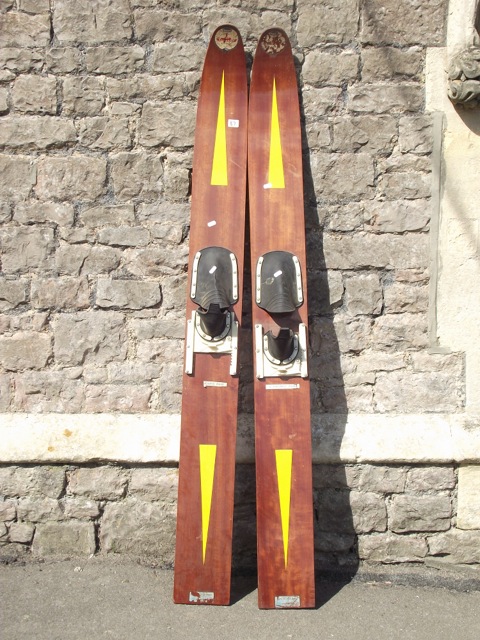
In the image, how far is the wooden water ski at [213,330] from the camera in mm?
2834

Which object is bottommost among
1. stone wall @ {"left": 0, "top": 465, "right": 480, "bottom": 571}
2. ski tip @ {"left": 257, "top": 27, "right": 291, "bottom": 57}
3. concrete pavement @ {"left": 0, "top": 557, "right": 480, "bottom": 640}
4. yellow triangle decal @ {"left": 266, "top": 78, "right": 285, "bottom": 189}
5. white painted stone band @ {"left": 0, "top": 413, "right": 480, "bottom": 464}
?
concrete pavement @ {"left": 0, "top": 557, "right": 480, "bottom": 640}

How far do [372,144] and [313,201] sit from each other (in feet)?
1.26

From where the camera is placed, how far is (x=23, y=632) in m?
2.60

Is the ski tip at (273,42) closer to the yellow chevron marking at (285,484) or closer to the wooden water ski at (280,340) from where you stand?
the wooden water ski at (280,340)

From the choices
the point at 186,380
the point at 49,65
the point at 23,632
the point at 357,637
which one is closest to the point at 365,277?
the point at 186,380

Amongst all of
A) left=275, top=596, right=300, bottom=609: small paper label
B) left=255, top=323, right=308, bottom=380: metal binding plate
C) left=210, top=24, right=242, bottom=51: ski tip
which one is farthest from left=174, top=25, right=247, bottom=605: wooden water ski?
left=275, top=596, right=300, bottom=609: small paper label

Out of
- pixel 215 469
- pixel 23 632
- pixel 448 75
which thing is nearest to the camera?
pixel 23 632

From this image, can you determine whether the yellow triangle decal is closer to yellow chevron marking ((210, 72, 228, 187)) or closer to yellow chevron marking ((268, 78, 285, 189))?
yellow chevron marking ((268, 78, 285, 189))

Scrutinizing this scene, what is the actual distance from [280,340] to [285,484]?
0.62 m

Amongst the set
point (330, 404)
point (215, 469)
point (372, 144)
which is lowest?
point (215, 469)

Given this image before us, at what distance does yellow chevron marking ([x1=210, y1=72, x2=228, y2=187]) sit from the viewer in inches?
120

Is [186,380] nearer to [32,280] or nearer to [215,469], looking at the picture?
[215,469]

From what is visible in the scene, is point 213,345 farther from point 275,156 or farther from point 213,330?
point 275,156

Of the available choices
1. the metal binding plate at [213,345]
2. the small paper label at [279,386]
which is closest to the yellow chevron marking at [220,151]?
the metal binding plate at [213,345]
